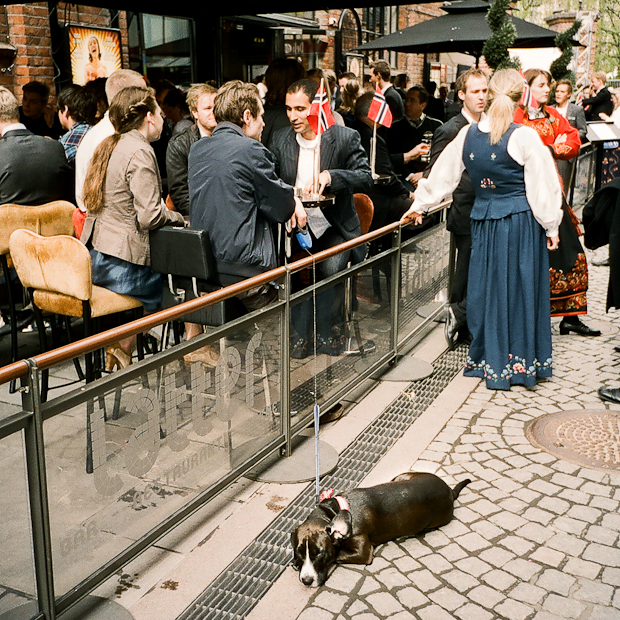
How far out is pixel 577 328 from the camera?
7.19 meters

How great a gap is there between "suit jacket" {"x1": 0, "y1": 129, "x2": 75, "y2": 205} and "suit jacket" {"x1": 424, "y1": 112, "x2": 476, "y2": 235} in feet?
9.85

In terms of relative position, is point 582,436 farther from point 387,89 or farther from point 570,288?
point 387,89

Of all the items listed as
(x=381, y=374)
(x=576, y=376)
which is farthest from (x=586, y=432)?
(x=381, y=374)

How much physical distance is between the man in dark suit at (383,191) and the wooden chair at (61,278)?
3.25 metres

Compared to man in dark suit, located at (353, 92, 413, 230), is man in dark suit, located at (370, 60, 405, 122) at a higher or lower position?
higher

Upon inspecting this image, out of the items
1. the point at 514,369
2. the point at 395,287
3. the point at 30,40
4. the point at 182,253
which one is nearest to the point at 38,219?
the point at 182,253

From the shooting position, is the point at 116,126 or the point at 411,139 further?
the point at 411,139

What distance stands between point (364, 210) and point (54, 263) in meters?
2.78

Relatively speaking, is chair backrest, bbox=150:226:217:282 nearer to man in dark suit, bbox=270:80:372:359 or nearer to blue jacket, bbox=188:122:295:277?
blue jacket, bbox=188:122:295:277

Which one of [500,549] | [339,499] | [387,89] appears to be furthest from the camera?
[387,89]

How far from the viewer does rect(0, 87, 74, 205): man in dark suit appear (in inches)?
229

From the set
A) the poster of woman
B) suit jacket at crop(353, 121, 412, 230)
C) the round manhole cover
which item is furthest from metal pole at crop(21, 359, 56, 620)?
the poster of woman

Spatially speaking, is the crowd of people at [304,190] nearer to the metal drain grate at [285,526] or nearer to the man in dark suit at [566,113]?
the metal drain grate at [285,526]

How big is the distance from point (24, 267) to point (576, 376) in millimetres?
4077
